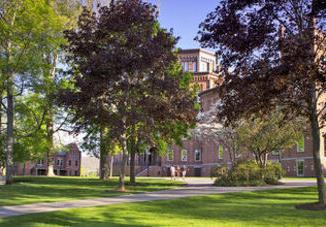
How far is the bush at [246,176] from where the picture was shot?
1093 inches

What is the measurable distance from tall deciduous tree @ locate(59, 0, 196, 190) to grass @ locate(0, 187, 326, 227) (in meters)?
6.98

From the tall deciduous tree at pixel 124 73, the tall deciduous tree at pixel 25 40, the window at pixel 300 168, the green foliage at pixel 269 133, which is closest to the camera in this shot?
the tall deciduous tree at pixel 124 73

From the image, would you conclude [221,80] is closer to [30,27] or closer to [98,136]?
[30,27]

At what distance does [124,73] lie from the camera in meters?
22.6

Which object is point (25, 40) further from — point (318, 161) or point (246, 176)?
point (318, 161)

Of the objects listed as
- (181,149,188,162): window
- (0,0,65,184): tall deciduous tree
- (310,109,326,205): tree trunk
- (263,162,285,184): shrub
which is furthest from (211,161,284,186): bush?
(181,149,188,162): window

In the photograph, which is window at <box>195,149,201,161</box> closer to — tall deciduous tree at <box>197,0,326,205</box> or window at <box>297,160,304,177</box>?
window at <box>297,160,304,177</box>

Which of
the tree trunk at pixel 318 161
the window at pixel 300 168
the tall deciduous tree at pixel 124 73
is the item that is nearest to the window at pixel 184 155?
the window at pixel 300 168

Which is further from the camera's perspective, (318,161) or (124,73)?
(124,73)

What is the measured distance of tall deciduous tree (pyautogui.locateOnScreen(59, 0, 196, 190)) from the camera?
2178 centimetres

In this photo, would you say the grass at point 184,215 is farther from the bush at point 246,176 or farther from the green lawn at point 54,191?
the bush at point 246,176

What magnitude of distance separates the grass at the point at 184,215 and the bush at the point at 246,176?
11284mm

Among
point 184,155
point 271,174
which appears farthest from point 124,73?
point 184,155

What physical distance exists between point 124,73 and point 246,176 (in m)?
10.8
